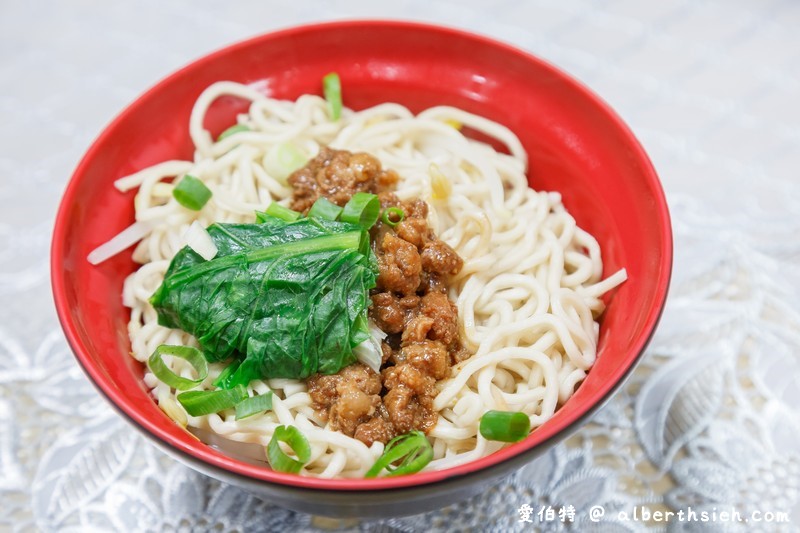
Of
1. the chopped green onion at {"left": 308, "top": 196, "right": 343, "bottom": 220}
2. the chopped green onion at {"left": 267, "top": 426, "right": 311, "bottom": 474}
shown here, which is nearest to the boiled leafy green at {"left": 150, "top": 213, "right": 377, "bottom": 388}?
the chopped green onion at {"left": 308, "top": 196, "right": 343, "bottom": 220}

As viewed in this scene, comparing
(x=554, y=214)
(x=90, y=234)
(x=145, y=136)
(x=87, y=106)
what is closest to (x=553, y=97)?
(x=554, y=214)

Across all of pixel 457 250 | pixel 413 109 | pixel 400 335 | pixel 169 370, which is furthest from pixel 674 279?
pixel 169 370

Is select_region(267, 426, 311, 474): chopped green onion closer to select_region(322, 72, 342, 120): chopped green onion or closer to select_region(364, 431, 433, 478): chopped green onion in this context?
select_region(364, 431, 433, 478): chopped green onion

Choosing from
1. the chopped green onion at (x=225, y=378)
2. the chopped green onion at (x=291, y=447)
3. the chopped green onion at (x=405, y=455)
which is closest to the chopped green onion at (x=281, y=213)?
the chopped green onion at (x=225, y=378)

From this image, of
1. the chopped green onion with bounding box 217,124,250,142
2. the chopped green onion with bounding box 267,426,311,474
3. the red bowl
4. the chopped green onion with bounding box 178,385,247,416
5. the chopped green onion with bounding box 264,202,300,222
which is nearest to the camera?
the red bowl

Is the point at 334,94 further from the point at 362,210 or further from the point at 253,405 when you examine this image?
the point at 253,405

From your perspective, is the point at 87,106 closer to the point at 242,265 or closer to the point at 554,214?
the point at 242,265
